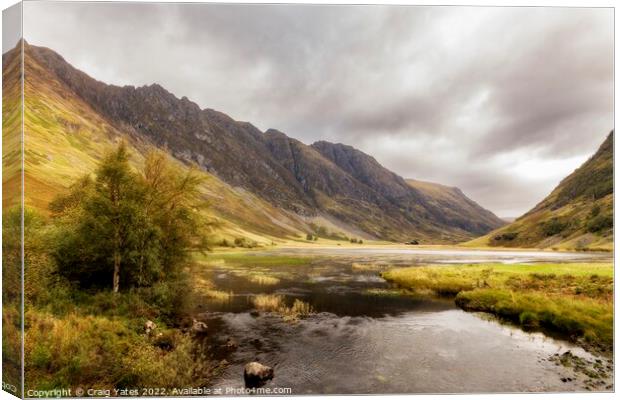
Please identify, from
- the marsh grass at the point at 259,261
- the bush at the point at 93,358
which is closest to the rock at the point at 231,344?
the bush at the point at 93,358

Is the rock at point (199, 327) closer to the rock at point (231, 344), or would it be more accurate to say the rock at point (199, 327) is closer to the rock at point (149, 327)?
the rock at point (231, 344)

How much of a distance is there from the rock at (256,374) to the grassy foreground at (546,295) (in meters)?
17.8

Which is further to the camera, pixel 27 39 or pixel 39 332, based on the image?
pixel 27 39

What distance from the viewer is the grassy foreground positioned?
18516mm

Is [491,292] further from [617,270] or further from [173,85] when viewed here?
[173,85]

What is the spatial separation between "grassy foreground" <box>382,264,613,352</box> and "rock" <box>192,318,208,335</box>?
21065 mm

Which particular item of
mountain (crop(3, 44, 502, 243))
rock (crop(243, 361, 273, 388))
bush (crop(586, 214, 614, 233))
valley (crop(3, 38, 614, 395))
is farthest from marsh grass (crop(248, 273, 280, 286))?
bush (crop(586, 214, 614, 233))

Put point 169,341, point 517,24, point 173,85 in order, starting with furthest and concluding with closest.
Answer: point 173,85, point 169,341, point 517,24

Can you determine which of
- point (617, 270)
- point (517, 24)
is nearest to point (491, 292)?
point (617, 270)

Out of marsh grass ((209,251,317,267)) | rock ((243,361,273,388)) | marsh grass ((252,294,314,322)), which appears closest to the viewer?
rock ((243,361,273,388))

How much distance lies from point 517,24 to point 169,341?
24616 mm

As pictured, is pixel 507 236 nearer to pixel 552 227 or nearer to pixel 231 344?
pixel 552 227

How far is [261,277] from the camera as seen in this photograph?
137 feet

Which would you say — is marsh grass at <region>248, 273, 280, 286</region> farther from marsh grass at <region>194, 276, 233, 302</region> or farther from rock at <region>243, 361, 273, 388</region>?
rock at <region>243, 361, 273, 388</region>
